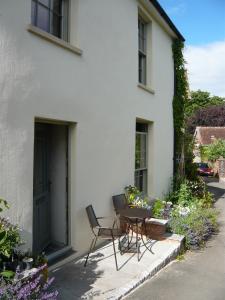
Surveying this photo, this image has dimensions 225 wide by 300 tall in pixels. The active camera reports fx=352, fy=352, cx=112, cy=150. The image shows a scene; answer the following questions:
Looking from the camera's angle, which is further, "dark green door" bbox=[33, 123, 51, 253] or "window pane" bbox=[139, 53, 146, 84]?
"window pane" bbox=[139, 53, 146, 84]

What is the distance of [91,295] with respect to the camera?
4.79 metres

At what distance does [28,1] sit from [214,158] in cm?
2750

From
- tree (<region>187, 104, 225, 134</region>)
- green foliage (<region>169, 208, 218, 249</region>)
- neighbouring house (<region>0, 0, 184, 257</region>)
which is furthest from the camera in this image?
tree (<region>187, 104, 225, 134</region>)

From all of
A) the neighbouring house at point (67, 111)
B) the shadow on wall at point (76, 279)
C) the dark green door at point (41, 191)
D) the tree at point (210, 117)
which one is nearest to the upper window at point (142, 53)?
the neighbouring house at point (67, 111)

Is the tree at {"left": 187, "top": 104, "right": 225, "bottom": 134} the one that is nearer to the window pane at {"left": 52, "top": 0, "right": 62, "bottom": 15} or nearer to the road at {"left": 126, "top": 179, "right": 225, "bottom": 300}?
the road at {"left": 126, "top": 179, "right": 225, "bottom": 300}

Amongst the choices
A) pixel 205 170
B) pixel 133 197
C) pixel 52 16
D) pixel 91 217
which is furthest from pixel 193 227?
pixel 205 170

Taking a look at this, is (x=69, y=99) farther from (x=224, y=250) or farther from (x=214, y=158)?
(x=214, y=158)

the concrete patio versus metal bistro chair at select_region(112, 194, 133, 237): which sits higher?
metal bistro chair at select_region(112, 194, 133, 237)

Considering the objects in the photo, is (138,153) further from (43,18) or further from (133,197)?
(43,18)

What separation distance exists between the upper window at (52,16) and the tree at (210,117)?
48.7 meters

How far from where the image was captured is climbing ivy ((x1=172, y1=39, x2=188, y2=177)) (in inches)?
477

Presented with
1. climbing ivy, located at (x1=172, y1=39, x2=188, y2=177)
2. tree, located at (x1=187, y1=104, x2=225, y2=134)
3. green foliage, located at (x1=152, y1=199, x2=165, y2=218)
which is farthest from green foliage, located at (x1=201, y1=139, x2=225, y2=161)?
tree, located at (x1=187, y1=104, x2=225, y2=134)

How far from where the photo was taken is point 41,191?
19.8 feet

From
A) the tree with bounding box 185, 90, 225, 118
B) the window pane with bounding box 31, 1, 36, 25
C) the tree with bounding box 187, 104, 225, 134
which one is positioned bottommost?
the window pane with bounding box 31, 1, 36, 25
